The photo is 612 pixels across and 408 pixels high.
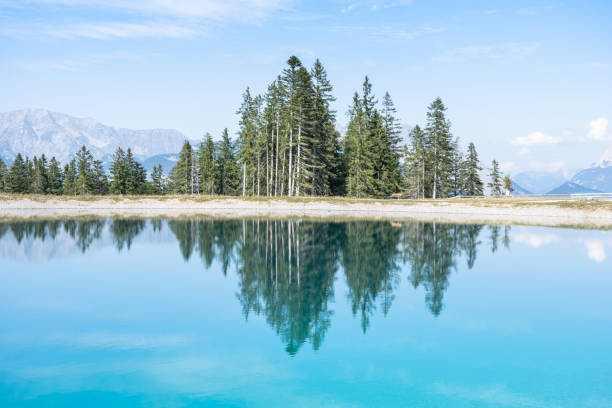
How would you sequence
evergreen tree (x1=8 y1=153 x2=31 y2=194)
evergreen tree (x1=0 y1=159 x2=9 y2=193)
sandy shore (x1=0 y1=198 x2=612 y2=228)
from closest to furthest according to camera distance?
sandy shore (x1=0 y1=198 x2=612 y2=228) < evergreen tree (x1=0 y1=159 x2=9 y2=193) < evergreen tree (x1=8 y1=153 x2=31 y2=194)

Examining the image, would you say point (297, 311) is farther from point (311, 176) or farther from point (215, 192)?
point (215, 192)

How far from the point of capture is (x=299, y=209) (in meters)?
66.1

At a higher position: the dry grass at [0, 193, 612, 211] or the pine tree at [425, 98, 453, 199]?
the pine tree at [425, 98, 453, 199]

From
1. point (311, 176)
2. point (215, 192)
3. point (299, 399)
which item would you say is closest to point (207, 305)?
point (299, 399)

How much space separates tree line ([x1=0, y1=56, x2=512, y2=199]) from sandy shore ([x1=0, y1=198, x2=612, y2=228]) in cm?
624

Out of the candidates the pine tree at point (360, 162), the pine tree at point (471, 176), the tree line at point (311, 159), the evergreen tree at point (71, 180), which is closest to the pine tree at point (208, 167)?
the tree line at point (311, 159)

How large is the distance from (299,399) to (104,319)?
27.0ft

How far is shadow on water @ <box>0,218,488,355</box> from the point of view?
1534 cm

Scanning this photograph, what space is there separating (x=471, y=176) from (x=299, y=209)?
4716cm

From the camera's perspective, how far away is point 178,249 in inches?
1158

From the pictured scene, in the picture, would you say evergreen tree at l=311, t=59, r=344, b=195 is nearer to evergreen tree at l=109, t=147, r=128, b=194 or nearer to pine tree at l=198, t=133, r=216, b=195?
pine tree at l=198, t=133, r=216, b=195

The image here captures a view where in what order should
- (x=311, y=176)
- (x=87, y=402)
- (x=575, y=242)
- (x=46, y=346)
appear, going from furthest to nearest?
(x=311, y=176)
(x=575, y=242)
(x=46, y=346)
(x=87, y=402)

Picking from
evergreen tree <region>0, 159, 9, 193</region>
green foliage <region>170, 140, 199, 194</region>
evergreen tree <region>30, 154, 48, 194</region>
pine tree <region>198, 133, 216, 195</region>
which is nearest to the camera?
pine tree <region>198, 133, 216, 195</region>

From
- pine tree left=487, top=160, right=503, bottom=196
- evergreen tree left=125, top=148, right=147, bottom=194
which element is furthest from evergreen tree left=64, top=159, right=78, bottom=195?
pine tree left=487, top=160, right=503, bottom=196
